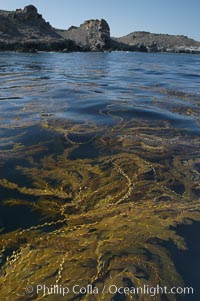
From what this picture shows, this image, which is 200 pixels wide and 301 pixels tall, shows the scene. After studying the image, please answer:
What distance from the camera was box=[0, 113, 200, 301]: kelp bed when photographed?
2008 mm

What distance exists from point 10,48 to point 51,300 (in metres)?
67.0

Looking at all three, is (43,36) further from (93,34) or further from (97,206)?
(97,206)

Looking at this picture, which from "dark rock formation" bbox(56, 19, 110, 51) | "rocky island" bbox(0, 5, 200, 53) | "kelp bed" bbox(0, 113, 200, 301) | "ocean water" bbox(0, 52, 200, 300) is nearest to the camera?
"kelp bed" bbox(0, 113, 200, 301)

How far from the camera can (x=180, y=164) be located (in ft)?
12.8

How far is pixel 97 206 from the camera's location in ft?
9.48

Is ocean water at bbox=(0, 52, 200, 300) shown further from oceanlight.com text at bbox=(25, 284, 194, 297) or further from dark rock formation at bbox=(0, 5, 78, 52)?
dark rock formation at bbox=(0, 5, 78, 52)

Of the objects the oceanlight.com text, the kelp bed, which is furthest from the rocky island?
the oceanlight.com text

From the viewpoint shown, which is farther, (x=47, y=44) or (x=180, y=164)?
(x=47, y=44)

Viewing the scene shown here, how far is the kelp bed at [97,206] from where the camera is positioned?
2.01 m

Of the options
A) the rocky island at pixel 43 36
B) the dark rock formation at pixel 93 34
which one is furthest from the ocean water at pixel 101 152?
the dark rock formation at pixel 93 34

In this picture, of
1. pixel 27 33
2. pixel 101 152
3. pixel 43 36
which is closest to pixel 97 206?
pixel 101 152

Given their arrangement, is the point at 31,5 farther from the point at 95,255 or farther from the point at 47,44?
the point at 95,255

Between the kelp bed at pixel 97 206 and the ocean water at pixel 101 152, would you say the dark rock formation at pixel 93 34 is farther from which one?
the kelp bed at pixel 97 206

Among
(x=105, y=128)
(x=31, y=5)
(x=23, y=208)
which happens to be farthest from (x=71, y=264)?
(x=31, y=5)
